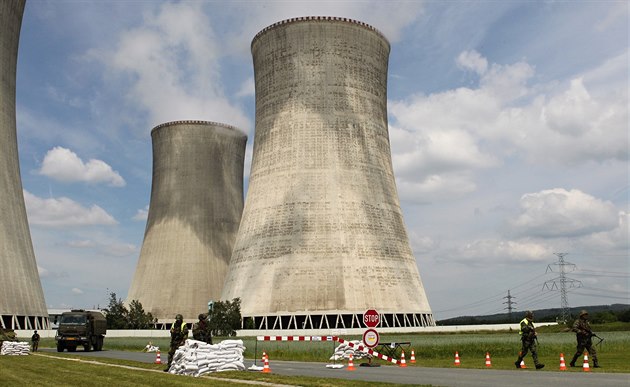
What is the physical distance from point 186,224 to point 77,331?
3315 centimetres

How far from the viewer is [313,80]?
1801 inches

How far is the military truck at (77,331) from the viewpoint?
29.0m

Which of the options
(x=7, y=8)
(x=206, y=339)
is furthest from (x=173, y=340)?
(x=7, y=8)

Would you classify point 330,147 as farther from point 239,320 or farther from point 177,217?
point 177,217

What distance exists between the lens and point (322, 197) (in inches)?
1720

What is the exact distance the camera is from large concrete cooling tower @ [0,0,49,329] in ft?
136

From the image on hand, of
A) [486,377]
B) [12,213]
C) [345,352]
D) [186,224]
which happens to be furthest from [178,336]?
[186,224]

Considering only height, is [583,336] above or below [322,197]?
below

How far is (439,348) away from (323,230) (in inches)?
807

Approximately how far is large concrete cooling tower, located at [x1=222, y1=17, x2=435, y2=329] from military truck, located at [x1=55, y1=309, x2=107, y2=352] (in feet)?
50.5

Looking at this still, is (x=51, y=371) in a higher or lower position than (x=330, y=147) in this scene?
lower

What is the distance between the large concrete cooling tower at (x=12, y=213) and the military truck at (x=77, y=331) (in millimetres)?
14095

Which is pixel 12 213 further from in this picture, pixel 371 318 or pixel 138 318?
pixel 371 318

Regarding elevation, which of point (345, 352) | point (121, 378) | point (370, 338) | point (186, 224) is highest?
point (186, 224)
